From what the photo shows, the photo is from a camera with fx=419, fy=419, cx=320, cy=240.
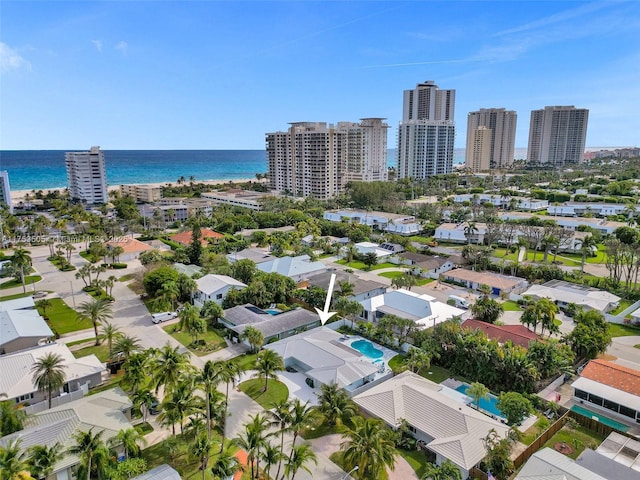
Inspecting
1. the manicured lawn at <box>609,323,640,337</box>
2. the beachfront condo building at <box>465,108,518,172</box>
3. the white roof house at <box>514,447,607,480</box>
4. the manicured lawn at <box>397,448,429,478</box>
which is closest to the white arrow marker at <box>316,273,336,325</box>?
the manicured lawn at <box>397,448,429,478</box>

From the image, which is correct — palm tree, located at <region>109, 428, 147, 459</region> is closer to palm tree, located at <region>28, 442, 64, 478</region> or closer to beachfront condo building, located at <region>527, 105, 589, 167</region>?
palm tree, located at <region>28, 442, 64, 478</region>

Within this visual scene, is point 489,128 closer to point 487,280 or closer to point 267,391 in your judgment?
point 487,280

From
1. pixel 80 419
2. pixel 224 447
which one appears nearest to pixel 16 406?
pixel 80 419

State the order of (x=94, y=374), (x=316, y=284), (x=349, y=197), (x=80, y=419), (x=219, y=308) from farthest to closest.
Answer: (x=349, y=197)
(x=316, y=284)
(x=219, y=308)
(x=94, y=374)
(x=80, y=419)

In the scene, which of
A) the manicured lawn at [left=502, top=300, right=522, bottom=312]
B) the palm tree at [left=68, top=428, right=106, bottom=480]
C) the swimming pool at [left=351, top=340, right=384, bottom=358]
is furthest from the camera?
the manicured lawn at [left=502, top=300, right=522, bottom=312]

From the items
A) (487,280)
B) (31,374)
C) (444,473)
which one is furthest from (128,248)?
(444,473)

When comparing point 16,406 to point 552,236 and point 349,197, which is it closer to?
point 552,236

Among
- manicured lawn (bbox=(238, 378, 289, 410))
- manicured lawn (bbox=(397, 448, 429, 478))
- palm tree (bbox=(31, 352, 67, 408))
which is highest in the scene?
palm tree (bbox=(31, 352, 67, 408))

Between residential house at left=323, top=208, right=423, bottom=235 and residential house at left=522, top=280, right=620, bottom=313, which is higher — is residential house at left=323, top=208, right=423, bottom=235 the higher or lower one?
the higher one
